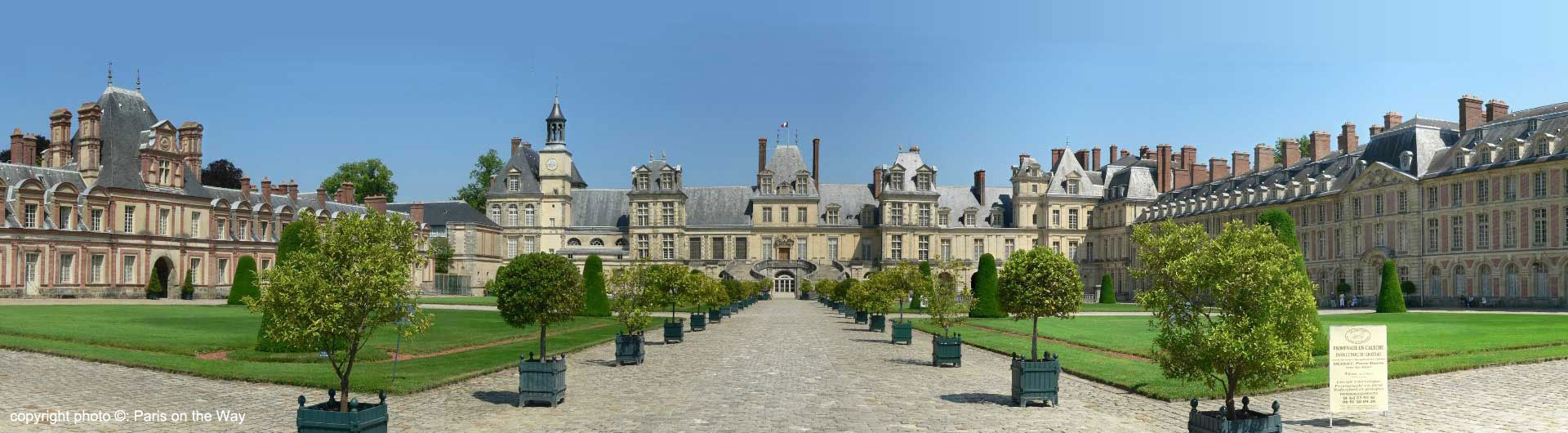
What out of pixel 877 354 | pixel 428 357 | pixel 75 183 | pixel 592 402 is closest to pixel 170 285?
pixel 75 183

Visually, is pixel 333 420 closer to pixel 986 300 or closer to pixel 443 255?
pixel 986 300

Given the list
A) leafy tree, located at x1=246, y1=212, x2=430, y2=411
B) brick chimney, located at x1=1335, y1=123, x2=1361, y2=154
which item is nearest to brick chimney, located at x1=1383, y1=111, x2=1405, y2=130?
brick chimney, located at x1=1335, y1=123, x2=1361, y2=154

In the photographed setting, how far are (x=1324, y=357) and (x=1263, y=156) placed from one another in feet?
185

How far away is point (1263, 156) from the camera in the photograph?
244 feet

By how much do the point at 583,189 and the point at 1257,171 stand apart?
50713 millimetres

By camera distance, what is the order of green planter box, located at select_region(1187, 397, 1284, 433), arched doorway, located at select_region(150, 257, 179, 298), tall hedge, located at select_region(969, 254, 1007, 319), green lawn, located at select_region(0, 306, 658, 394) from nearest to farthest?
green planter box, located at select_region(1187, 397, 1284, 433), green lawn, located at select_region(0, 306, 658, 394), tall hedge, located at select_region(969, 254, 1007, 319), arched doorway, located at select_region(150, 257, 179, 298)

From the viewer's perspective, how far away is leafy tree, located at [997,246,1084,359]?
1938cm

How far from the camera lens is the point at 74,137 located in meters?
57.5

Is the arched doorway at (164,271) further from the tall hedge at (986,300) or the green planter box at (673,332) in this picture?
the tall hedge at (986,300)

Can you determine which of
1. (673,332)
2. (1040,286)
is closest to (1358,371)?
(1040,286)

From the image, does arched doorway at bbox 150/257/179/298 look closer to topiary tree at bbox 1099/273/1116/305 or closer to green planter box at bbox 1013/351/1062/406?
topiary tree at bbox 1099/273/1116/305

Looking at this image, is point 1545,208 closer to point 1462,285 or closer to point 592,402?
point 1462,285

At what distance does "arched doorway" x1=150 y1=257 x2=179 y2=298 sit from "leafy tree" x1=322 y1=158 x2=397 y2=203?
32.0m

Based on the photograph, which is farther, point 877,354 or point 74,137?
point 74,137
